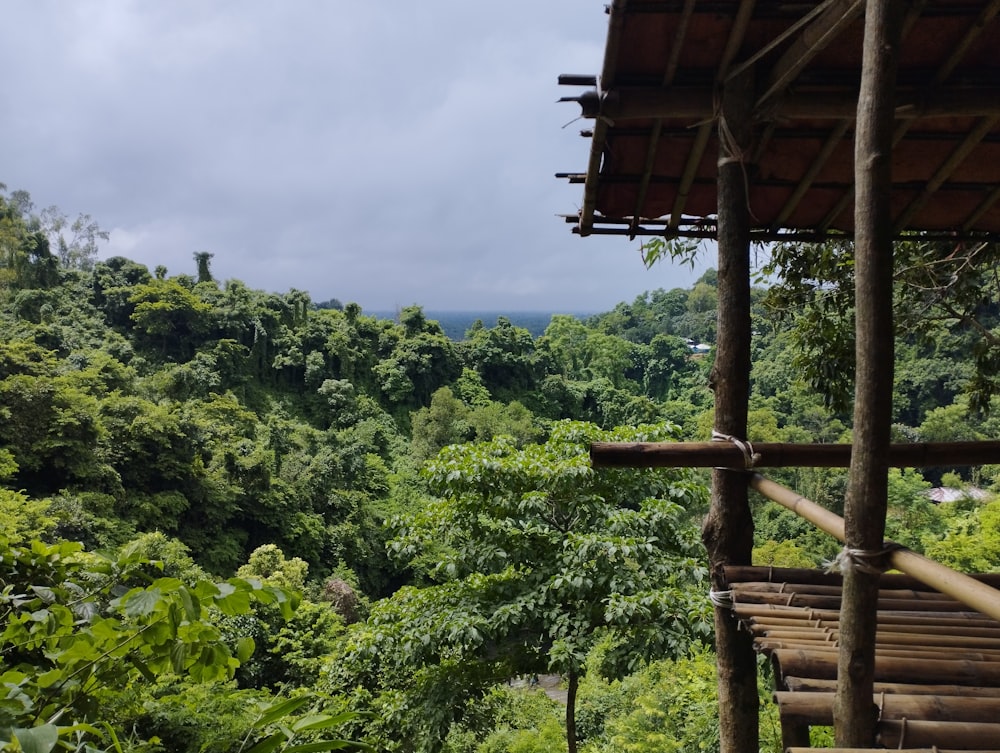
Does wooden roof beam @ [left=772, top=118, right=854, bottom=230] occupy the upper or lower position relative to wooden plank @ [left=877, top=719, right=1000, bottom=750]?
upper

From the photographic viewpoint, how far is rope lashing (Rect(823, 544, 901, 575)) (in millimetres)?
1189

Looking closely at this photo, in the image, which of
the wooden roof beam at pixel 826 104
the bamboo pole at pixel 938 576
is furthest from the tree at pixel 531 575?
the wooden roof beam at pixel 826 104

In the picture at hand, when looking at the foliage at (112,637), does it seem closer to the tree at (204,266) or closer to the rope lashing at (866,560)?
the rope lashing at (866,560)

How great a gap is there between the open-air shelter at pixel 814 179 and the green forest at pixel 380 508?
1.01 meters

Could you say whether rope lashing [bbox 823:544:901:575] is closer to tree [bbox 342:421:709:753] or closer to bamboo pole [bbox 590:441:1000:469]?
bamboo pole [bbox 590:441:1000:469]

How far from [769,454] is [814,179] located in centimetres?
121

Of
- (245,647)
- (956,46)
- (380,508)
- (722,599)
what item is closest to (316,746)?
(245,647)

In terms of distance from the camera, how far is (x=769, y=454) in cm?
175

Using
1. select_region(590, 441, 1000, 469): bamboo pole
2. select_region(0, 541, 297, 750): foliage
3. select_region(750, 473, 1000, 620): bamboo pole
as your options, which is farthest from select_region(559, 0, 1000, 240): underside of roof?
select_region(0, 541, 297, 750): foliage

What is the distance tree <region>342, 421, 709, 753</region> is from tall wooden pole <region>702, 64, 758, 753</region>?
172 cm

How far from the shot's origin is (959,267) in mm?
3850

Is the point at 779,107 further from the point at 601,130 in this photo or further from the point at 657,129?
the point at 601,130

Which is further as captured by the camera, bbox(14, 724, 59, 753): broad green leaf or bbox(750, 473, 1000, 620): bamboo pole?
bbox(750, 473, 1000, 620): bamboo pole

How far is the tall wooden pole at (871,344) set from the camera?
3.91 ft
